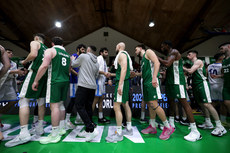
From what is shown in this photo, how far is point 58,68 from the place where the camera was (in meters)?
1.95

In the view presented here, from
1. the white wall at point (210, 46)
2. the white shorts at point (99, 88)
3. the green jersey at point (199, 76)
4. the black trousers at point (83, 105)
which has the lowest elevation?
the black trousers at point (83, 105)

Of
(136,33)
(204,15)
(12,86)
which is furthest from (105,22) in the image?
(12,86)

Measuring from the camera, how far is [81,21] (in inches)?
332

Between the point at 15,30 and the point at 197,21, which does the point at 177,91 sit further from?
the point at 15,30

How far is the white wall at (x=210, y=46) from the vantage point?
9.06 metres

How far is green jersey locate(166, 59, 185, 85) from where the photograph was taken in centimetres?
231

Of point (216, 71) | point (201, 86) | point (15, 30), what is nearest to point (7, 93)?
point (201, 86)

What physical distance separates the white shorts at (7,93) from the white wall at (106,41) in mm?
8268

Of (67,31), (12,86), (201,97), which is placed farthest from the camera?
(67,31)

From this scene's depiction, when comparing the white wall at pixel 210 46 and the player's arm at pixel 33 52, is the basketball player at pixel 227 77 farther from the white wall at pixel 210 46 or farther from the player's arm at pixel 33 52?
the white wall at pixel 210 46

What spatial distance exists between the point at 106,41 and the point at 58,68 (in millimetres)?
8979

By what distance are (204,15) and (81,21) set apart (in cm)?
810

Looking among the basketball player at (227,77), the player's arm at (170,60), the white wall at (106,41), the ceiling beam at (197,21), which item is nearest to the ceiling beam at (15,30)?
the white wall at (106,41)

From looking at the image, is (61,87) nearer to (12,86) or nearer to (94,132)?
(94,132)
